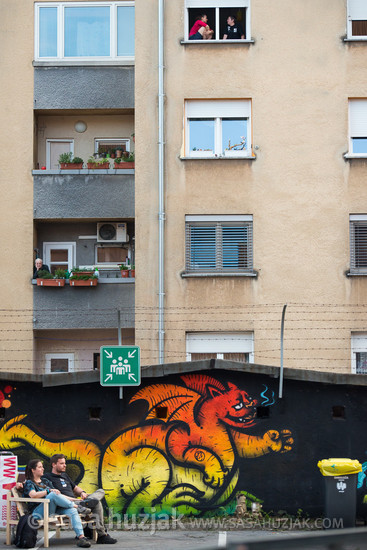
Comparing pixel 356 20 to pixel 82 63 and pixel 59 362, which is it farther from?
pixel 59 362

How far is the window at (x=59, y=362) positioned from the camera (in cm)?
2223

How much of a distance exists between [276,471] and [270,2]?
452 inches

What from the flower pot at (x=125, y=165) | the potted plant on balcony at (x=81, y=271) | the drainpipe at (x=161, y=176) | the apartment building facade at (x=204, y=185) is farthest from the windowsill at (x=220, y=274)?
the flower pot at (x=125, y=165)

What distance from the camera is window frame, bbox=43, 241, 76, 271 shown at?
22781 mm

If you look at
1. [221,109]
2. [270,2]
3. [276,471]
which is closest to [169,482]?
[276,471]

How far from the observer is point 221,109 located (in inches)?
846

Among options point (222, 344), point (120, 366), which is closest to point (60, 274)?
point (222, 344)

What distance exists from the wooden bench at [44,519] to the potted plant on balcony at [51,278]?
29.2 ft

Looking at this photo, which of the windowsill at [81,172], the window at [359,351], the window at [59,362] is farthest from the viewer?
the window at [59,362]

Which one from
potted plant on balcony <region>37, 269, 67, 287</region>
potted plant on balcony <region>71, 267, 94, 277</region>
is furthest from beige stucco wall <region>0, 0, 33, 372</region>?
potted plant on balcony <region>71, 267, 94, 277</region>

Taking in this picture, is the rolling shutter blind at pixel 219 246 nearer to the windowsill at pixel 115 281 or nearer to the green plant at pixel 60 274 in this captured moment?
the windowsill at pixel 115 281

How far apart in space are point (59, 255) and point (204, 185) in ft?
13.8

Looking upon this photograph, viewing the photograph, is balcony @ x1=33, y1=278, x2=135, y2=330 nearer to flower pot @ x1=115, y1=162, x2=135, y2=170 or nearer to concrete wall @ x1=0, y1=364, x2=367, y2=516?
flower pot @ x1=115, y1=162, x2=135, y2=170

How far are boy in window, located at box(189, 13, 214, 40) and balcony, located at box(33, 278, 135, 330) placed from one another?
18.7ft
